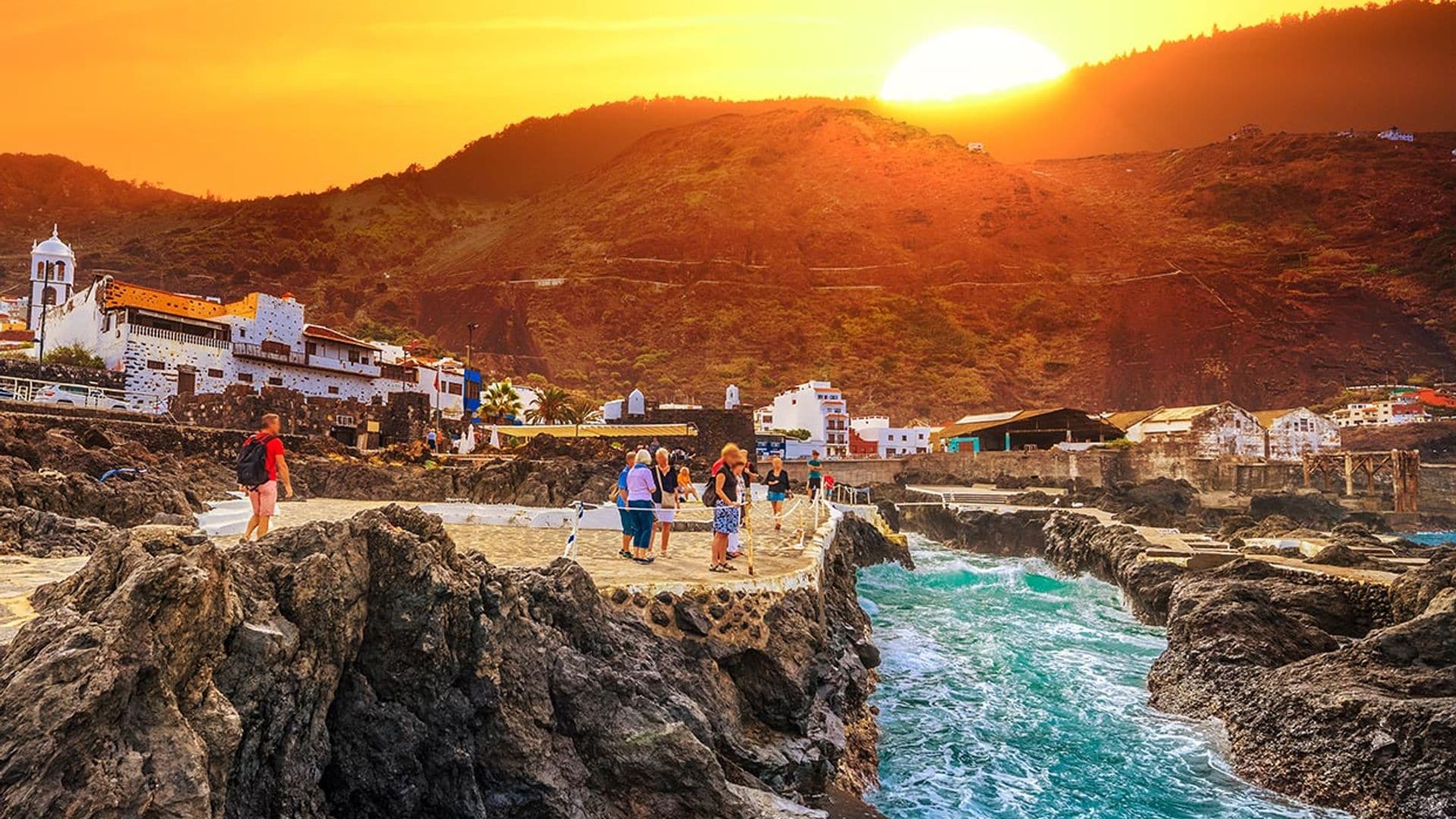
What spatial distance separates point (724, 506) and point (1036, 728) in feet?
17.2

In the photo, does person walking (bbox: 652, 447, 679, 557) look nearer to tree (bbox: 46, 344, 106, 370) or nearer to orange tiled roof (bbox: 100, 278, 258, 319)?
tree (bbox: 46, 344, 106, 370)

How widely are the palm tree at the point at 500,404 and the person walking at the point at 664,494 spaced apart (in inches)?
1541

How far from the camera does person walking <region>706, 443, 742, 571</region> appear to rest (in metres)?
9.55

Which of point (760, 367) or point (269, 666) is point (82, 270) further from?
point (269, 666)

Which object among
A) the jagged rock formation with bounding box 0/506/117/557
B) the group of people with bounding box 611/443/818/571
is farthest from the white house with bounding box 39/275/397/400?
the group of people with bounding box 611/443/818/571

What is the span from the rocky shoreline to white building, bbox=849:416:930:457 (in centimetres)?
5278

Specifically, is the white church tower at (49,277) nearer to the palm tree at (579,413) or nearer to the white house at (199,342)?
the white house at (199,342)

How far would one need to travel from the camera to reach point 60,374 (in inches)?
1085

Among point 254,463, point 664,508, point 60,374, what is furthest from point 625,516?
point 60,374

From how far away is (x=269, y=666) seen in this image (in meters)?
4.34

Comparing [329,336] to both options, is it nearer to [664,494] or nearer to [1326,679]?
[664,494]

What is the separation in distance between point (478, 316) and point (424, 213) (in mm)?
61100

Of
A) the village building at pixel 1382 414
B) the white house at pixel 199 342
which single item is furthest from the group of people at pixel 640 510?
the village building at pixel 1382 414

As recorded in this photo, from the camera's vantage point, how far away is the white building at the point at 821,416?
2645 inches
